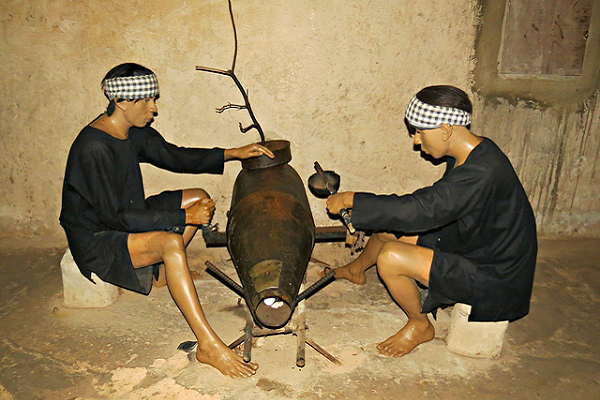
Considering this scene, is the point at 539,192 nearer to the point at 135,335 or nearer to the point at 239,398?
the point at 239,398

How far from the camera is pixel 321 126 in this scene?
441 centimetres

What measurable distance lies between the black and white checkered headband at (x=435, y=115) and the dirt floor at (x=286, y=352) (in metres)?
1.57

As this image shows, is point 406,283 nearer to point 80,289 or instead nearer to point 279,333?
point 279,333

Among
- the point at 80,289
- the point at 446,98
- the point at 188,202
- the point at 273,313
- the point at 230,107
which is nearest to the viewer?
the point at 446,98

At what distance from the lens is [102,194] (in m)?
3.27

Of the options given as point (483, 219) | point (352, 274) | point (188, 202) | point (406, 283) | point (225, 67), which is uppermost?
point (225, 67)

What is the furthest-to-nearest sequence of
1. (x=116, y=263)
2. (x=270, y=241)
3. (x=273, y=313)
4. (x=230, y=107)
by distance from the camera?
(x=230, y=107)
(x=116, y=263)
(x=273, y=313)
(x=270, y=241)

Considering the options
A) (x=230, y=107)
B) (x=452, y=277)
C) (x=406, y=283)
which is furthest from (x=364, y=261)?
(x=230, y=107)

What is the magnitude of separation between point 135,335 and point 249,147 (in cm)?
166

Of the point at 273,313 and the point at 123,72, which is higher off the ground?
the point at 123,72

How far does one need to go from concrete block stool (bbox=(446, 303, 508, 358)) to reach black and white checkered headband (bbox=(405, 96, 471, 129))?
1.22 metres

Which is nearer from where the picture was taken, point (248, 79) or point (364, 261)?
point (364, 261)

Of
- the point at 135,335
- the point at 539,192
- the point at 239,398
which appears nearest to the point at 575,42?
the point at 539,192

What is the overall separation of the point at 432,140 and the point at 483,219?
1.94 feet
